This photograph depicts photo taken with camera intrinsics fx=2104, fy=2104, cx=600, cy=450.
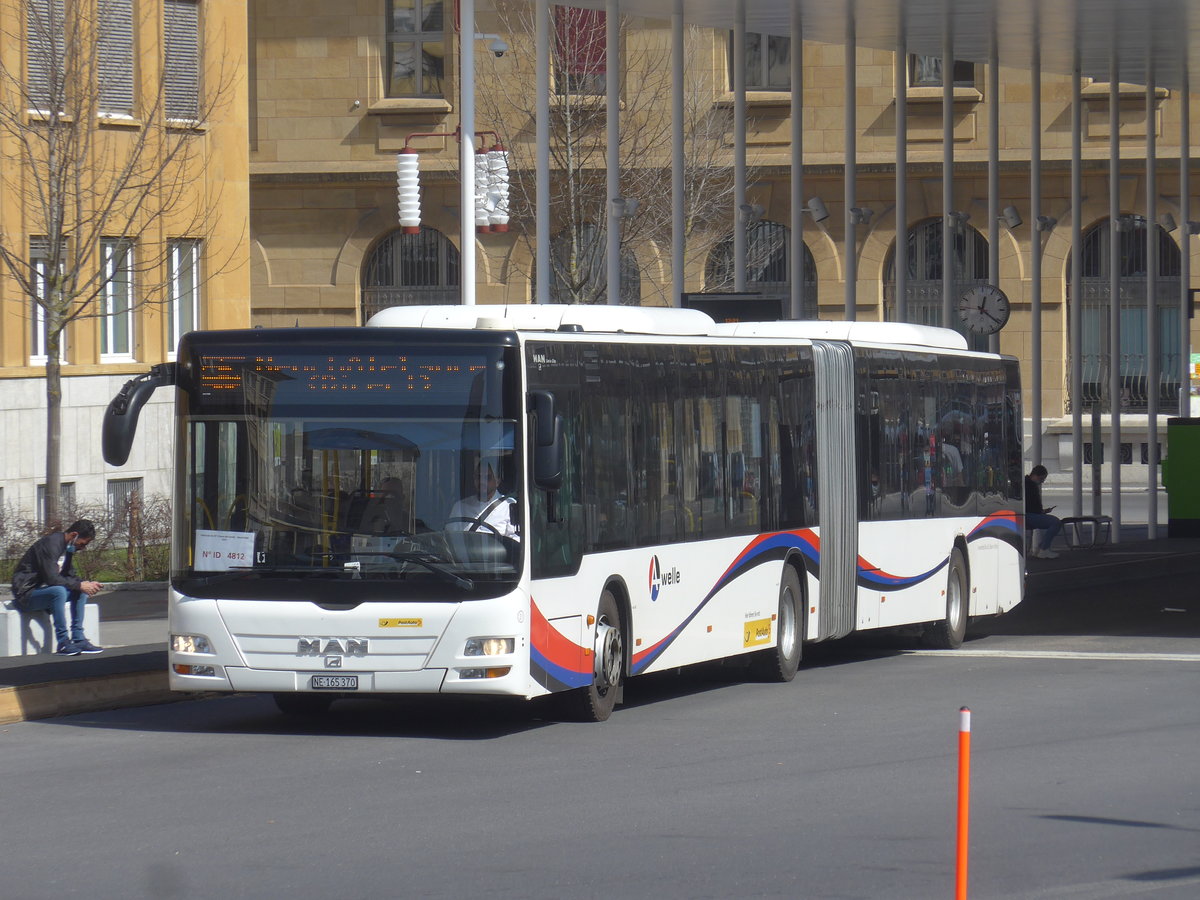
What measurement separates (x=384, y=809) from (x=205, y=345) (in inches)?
163

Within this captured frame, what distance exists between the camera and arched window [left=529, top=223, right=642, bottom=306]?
40844 mm

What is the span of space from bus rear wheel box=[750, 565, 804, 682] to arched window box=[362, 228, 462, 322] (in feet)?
105

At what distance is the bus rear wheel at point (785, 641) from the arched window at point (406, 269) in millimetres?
31888

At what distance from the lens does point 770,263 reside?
4797 cm

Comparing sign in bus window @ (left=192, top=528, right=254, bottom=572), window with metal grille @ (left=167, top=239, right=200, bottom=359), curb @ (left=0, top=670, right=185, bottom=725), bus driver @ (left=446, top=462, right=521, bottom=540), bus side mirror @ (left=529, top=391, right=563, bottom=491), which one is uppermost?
window with metal grille @ (left=167, top=239, right=200, bottom=359)

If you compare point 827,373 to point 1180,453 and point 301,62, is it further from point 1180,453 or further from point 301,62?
point 301,62

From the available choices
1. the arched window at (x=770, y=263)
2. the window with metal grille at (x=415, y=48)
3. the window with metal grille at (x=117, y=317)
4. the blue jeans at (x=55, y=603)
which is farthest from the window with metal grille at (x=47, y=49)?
the window with metal grille at (x=415, y=48)

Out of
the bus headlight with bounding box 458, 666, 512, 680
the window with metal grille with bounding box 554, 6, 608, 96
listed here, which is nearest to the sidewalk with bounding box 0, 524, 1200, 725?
the bus headlight with bounding box 458, 666, 512, 680

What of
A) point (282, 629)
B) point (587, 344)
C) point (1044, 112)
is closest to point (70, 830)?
point (282, 629)

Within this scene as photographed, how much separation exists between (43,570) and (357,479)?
5312 mm

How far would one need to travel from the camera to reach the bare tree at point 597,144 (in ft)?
134

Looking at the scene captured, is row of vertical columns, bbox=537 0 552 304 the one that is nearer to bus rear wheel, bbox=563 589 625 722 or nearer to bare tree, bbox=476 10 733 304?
bus rear wheel, bbox=563 589 625 722

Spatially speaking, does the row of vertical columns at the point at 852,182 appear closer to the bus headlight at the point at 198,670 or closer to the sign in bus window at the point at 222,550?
the sign in bus window at the point at 222,550

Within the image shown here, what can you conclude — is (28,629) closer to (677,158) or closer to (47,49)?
(47,49)
